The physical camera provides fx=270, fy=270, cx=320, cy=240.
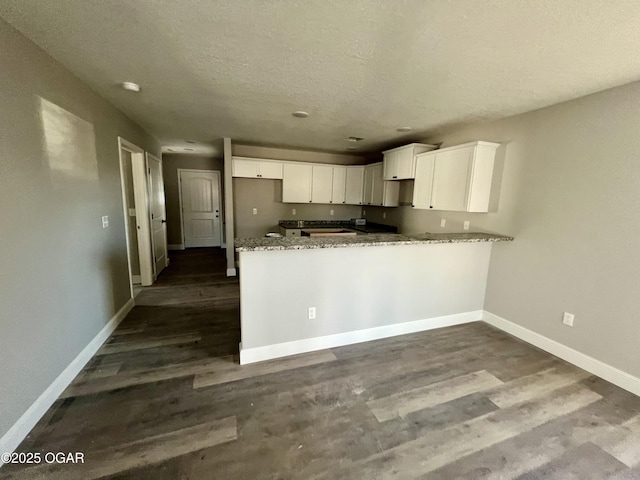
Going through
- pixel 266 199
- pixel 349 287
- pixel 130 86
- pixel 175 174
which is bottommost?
pixel 349 287

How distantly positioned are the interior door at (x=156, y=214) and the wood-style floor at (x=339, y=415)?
2136 millimetres

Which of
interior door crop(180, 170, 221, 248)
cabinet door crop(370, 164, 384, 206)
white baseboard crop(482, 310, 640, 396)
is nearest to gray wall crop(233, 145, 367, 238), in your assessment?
cabinet door crop(370, 164, 384, 206)

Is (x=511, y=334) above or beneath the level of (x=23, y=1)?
beneath

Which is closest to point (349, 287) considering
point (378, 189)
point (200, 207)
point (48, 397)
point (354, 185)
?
point (48, 397)

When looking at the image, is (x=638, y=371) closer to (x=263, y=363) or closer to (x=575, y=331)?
(x=575, y=331)

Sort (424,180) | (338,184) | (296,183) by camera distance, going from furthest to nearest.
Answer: (338,184)
(296,183)
(424,180)

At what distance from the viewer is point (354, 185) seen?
5508mm

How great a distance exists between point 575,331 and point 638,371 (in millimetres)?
440

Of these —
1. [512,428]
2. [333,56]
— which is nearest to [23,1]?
[333,56]

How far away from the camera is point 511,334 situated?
9.89 ft

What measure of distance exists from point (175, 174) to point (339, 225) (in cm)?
426

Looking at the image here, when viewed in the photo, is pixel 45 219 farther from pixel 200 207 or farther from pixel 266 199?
pixel 200 207

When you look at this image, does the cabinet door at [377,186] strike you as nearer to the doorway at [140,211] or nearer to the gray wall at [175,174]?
the doorway at [140,211]

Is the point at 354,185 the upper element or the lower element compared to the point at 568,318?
upper
